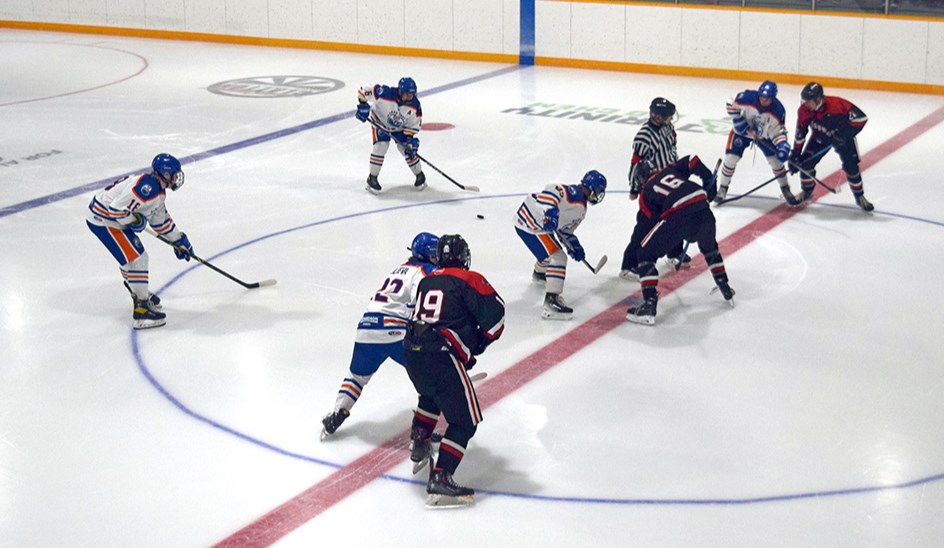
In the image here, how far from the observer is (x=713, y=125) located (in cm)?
1224

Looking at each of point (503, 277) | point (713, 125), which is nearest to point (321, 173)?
point (503, 277)

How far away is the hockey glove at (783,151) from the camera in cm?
898

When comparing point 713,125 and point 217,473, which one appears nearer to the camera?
point 217,473

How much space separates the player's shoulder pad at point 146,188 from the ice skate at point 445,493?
2743 millimetres

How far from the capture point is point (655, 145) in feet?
26.6

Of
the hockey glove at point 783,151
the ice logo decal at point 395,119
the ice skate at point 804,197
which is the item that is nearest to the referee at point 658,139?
the hockey glove at point 783,151

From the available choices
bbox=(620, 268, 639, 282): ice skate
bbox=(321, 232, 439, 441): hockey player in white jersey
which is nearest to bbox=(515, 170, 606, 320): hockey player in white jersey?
bbox=(620, 268, 639, 282): ice skate

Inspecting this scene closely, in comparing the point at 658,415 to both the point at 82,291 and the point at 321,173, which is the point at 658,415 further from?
the point at 321,173

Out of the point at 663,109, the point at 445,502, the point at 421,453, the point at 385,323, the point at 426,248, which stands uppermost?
the point at 663,109

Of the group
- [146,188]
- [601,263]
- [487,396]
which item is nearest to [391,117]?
[601,263]

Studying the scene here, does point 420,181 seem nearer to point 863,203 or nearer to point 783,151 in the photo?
point 783,151

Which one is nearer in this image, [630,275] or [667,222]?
[667,222]

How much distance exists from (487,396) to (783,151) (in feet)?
13.3

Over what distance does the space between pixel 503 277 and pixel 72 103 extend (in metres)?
8.02
